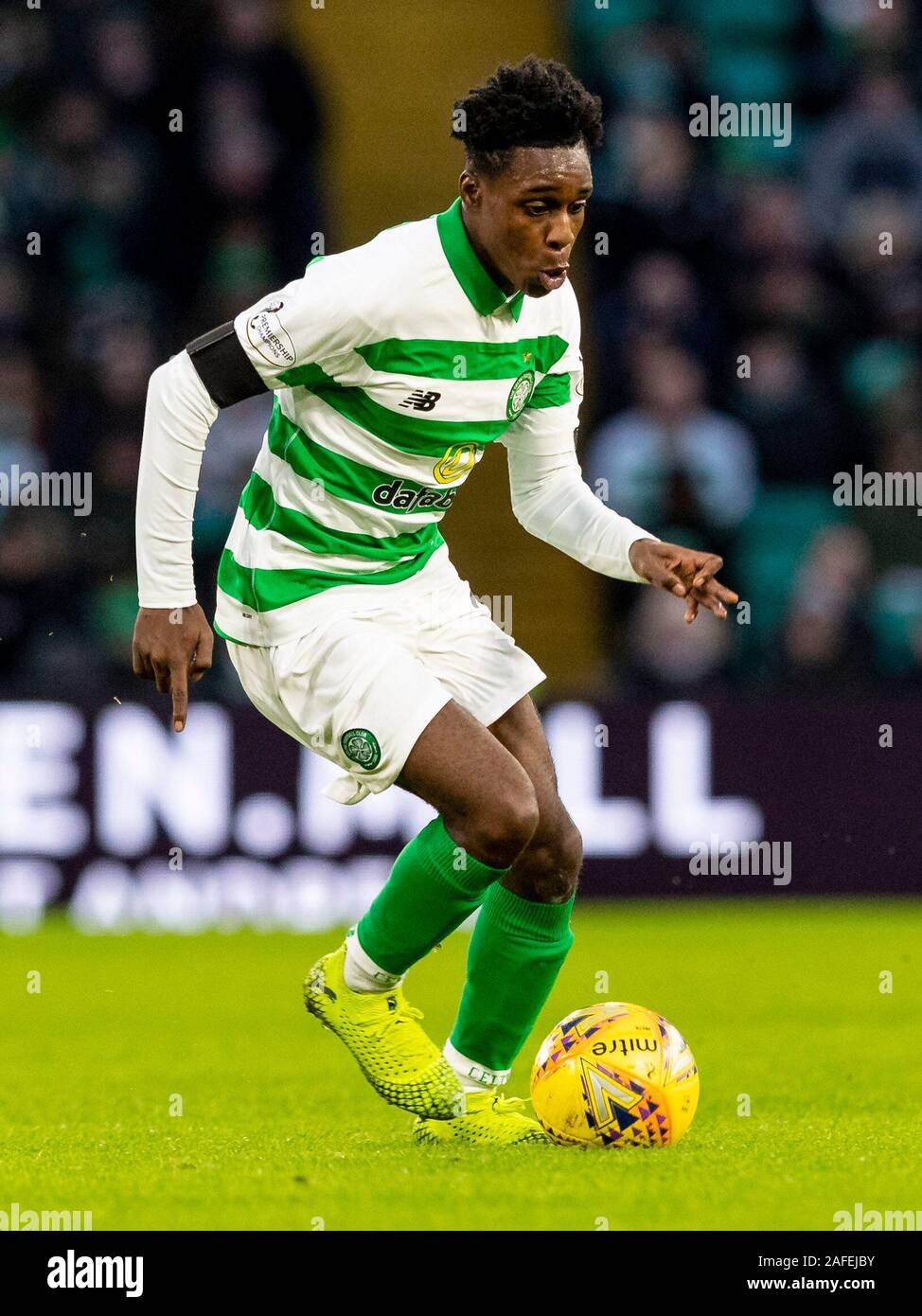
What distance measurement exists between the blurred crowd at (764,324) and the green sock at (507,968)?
207 inches

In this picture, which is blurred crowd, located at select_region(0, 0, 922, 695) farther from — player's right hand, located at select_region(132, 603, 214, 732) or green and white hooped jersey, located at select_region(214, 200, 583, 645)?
player's right hand, located at select_region(132, 603, 214, 732)

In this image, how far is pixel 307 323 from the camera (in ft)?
15.3

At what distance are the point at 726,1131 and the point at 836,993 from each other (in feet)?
9.18

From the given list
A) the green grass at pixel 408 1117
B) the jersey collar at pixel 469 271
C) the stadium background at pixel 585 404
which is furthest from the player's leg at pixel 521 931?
the stadium background at pixel 585 404

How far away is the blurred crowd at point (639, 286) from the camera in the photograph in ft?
34.6

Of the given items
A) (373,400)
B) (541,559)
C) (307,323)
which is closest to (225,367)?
(307,323)

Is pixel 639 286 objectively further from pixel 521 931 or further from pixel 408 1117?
pixel 521 931

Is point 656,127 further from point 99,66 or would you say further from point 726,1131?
point 726,1131

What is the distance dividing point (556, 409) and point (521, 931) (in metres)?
1.22

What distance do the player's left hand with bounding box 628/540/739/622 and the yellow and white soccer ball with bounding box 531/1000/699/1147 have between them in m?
0.93

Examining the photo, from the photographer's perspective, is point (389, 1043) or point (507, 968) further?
point (507, 968)

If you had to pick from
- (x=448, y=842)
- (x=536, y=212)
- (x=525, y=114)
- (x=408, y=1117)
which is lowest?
(x=408, y=1117)

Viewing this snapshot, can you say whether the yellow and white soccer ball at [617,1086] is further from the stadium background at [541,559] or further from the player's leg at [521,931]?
the stadium background at [541,559]

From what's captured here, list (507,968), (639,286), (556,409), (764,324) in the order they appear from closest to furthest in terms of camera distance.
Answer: (507,968) < (556,409) < (764,324) < (639,286)
